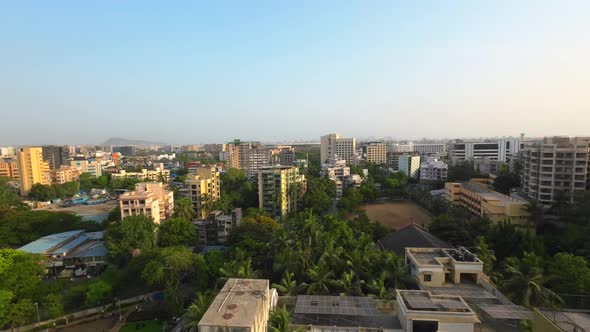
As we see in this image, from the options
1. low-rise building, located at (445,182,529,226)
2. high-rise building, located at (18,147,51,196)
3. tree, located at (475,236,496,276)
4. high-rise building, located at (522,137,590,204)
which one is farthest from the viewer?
high-rise building, located at (18,147,51,196)

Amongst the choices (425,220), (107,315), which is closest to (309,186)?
(425,220)

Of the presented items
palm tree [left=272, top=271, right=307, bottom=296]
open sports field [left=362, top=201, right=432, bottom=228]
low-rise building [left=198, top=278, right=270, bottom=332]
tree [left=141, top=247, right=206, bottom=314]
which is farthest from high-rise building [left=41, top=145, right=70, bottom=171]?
low-rise building [left=198, top=278, right=270, bottom=332]

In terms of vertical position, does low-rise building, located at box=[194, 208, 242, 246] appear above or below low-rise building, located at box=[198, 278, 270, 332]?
below

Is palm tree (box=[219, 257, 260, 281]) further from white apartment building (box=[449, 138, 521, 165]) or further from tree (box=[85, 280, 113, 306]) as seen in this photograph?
white apartment building (box=[449, 138, 521, 165])

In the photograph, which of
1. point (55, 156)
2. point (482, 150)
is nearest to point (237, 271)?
point (482, 150)

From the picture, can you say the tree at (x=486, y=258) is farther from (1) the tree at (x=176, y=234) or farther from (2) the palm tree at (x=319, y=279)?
(1) the tree at (x=176, y=234)

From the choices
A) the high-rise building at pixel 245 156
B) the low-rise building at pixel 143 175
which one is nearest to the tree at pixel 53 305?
the low-rise building at pixel 143 175

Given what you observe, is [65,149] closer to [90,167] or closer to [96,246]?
[90,167]
